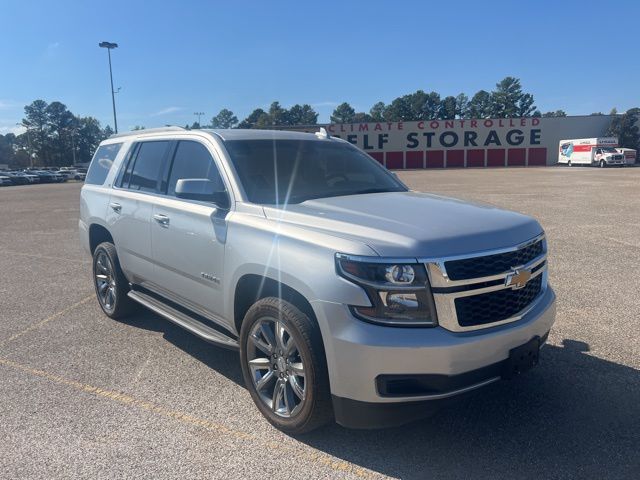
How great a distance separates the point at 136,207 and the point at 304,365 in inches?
107

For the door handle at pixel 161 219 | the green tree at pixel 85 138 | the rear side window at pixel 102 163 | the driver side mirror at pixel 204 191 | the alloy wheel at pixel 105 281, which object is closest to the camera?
the driver side mirror at pixel 204 191

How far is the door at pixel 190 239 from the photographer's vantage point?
378 centimetres

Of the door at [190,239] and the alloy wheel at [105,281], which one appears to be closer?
the door at [190,239]

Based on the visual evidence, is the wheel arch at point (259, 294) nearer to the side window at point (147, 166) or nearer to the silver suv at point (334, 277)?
the silver suv at point (334, 277)

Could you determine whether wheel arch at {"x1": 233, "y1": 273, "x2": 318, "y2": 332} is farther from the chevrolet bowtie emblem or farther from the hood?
the chevrolet bowtie emblem

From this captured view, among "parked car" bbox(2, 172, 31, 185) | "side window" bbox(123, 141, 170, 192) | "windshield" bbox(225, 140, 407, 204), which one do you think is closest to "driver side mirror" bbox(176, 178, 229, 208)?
"windshield" bbox(225, 140, 407, 204)

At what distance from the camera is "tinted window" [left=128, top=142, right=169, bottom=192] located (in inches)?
189

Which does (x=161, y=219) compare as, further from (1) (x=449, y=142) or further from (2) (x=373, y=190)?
(1) (x=449, y=142)

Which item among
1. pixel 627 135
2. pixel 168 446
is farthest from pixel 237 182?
pixel 627 135

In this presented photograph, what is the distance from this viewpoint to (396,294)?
108 inches

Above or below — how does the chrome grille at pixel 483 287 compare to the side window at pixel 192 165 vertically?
below

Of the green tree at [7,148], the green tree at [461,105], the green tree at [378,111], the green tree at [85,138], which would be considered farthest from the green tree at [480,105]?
the green tree at [7,148]

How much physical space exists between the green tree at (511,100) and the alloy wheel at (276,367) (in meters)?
140

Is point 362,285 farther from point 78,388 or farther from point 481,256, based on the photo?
point 78,388
